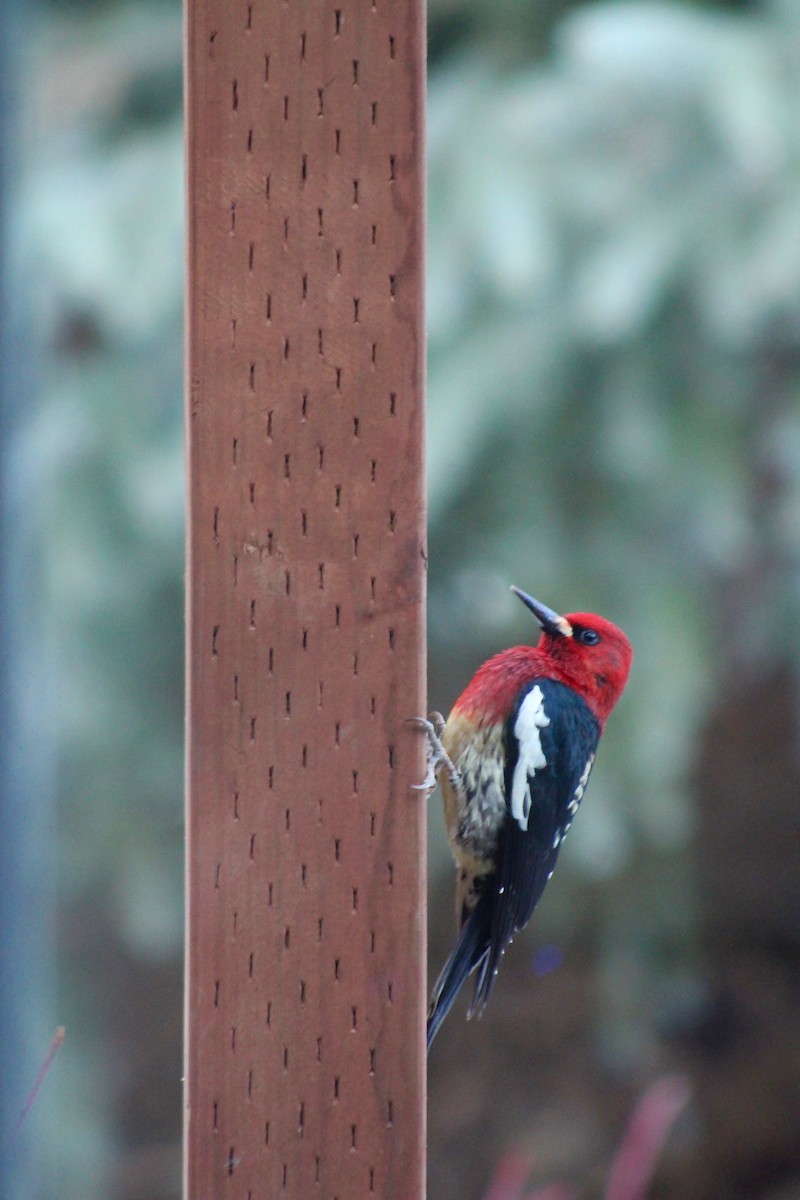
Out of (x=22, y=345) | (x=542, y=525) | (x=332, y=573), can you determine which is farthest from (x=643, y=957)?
(x=332, y=573)

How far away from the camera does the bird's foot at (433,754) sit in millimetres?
802

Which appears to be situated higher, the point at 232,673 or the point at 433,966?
the point at 232,673

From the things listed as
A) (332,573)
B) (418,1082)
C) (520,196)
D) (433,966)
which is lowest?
(433,966)

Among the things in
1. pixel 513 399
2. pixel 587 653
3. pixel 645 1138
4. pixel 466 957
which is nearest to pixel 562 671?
pixel 587 653

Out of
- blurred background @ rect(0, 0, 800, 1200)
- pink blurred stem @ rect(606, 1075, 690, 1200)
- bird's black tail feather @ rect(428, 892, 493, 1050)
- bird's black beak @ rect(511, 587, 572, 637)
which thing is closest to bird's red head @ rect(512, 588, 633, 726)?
bird's black beak @ rect(511, 587, 572, 637)

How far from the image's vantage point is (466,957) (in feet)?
3.14

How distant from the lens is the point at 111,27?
8.05 ft

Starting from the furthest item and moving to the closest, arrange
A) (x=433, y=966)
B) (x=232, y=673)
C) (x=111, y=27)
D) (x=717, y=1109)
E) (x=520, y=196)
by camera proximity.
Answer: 1. (x=717, y=1109)
2. (x=111, y=27)
3. (x=520, y=196)
4. (x=433, y=966)
5. (x=232, y=673)

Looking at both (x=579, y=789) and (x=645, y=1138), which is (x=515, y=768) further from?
(x=645, y=1138)

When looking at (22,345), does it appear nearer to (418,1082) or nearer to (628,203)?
(418,1082)

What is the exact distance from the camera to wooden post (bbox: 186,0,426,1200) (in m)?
0.79

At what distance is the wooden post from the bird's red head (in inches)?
6.4

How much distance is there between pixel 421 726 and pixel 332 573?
100 millimetres

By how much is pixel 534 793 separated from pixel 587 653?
0.13 m
